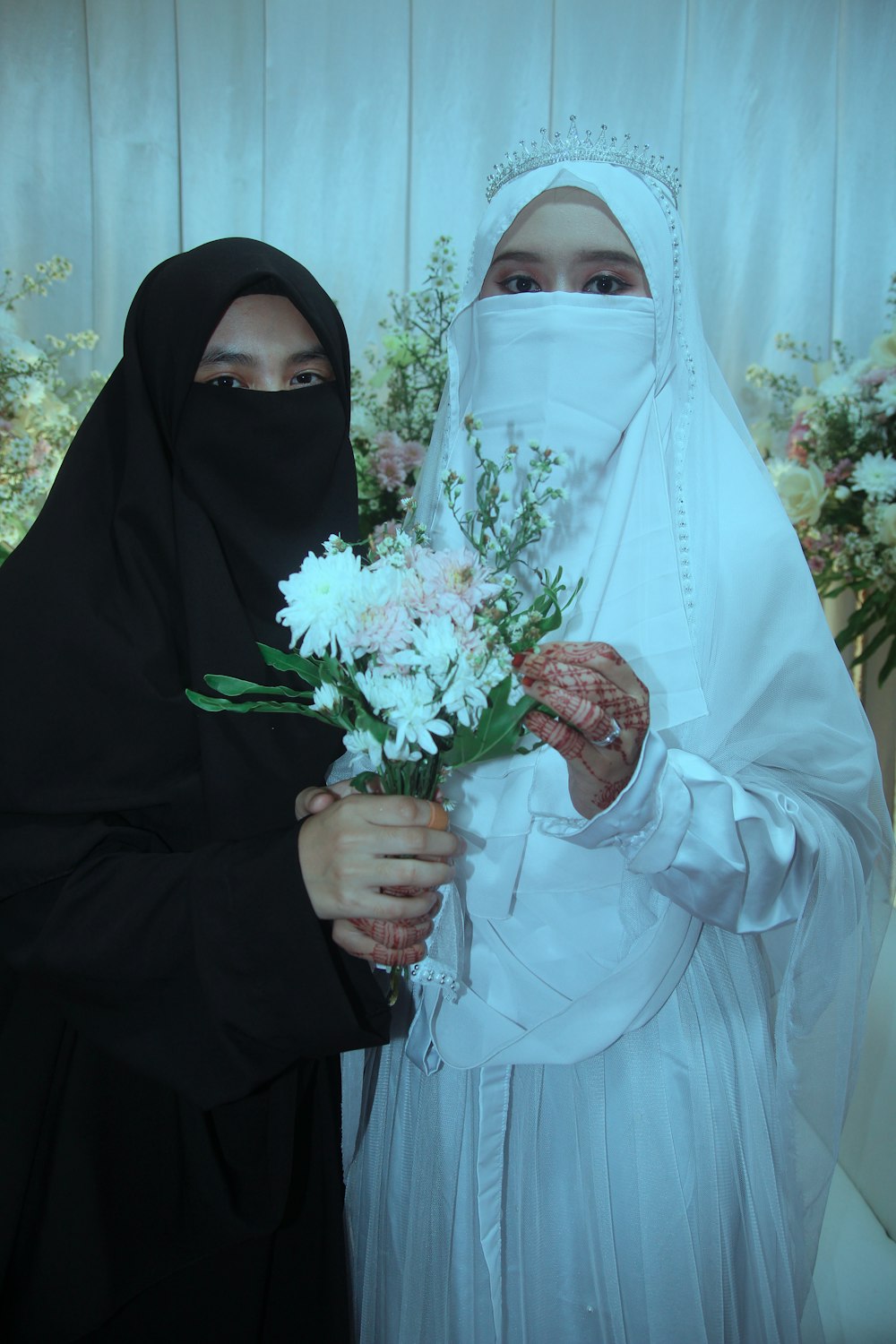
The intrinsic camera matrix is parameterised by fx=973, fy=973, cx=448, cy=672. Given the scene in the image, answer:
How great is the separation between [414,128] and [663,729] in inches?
100

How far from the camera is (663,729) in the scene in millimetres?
1205

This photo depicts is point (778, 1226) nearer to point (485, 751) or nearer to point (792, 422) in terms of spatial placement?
point (485, 751)

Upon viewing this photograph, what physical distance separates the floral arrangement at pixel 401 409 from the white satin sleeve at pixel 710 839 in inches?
51.2

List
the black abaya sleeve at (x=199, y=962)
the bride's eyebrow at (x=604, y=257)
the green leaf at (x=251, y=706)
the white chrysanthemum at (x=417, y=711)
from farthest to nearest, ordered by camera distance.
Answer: the bride's eyebrow at (x=604, y=257), the black abaya sleeve at (x=199, y=962), the green leaf at (x=251, y=706), the white chrysanthemum at (x=417, y=711)

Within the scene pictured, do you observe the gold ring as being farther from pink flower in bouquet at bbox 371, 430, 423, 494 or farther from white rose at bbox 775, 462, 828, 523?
white rose at bbox 775, 462, 828, 523

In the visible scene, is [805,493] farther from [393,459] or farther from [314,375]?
[314,375]

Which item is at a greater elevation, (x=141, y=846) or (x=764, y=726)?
(x=764, y=726)

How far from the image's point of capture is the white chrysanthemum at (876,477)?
2.18 metres

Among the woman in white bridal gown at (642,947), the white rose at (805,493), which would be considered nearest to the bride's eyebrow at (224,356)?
the woman in white bridal gown at (642,947)

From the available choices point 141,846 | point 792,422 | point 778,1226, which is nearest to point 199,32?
point 792,422

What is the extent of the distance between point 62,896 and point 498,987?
0.53 meters

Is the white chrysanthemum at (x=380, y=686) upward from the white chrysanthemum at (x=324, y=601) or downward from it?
downward

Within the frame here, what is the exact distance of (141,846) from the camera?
120 cm

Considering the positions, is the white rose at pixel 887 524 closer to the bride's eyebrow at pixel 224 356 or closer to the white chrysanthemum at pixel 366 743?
the bride's eyebrow at pixel 224 356
